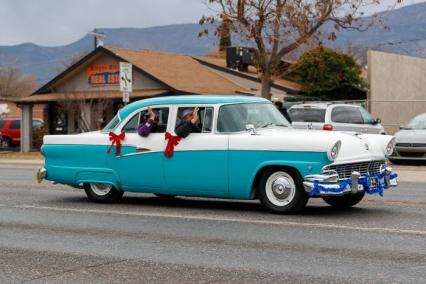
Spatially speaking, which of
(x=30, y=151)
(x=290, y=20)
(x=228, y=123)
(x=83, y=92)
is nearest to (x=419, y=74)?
(x=290, y=20)

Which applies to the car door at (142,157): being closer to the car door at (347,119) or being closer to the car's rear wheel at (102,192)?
the car's rear wheel at (102,192)

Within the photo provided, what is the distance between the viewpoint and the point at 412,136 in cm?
2303

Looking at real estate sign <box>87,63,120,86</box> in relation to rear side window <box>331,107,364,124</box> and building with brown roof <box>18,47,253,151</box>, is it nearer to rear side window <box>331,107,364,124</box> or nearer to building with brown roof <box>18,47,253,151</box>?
building with brown roof <box>18,47,253,151</box>

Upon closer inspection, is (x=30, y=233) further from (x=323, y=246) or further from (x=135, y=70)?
(x=135, y=70)

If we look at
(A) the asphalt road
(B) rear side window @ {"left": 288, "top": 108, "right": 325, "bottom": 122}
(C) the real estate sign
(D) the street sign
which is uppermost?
(C) the real estate sign

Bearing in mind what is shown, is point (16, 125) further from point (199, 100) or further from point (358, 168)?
point (358, 168)

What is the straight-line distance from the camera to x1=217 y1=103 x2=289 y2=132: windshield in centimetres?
1132

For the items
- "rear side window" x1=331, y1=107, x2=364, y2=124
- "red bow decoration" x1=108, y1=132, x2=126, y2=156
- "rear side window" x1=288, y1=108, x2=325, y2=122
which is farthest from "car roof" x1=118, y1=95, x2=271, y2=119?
"rear side window" x1=331, y1=107, x2=364, y2=124

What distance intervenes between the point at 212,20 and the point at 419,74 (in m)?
13.2

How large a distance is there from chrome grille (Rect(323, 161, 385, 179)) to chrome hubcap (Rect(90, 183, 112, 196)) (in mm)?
3826

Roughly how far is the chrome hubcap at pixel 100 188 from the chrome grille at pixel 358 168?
151 inches

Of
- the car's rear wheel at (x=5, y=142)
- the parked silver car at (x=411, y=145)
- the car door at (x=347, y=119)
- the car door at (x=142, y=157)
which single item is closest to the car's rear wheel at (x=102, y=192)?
the car door at (x=142, y=157)

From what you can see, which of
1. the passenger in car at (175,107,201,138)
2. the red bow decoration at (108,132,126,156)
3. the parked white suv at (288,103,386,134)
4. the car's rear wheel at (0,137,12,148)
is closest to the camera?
the passenger in car at (175,107,201,138)

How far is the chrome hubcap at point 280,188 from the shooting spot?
10.7 metres
